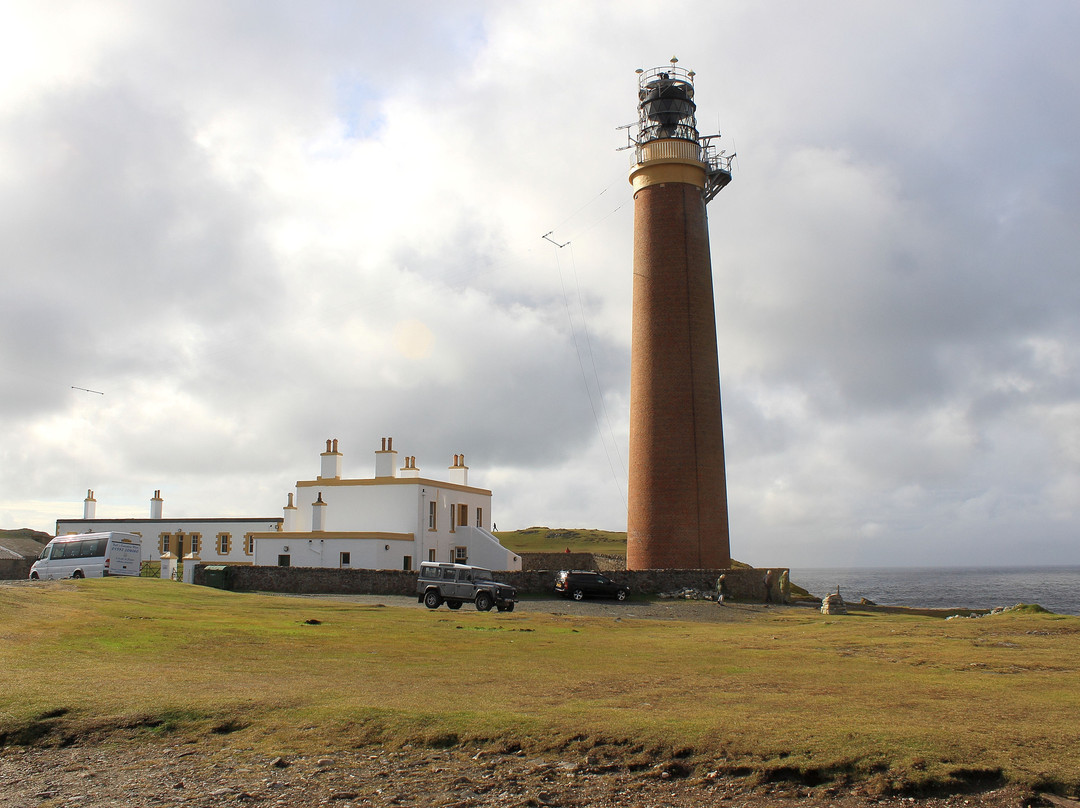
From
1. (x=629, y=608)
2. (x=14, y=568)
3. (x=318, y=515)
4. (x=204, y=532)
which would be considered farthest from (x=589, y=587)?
(x=14, y=568)

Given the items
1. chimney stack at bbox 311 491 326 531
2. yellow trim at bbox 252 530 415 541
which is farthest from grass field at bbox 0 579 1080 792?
chimney stack at bbox 311 491 326 531

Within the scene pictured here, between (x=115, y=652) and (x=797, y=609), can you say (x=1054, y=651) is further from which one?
(x=115, y=652)

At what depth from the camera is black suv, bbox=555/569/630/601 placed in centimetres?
3531

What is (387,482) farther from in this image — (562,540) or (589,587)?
(562,540)

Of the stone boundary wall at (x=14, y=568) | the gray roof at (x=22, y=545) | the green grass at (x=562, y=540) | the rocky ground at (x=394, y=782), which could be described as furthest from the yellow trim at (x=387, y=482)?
the green grass at (x=562, y=540)

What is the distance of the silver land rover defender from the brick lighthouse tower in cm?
941

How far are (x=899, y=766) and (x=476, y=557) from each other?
40611 millimetres

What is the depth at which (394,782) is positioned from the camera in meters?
7.75

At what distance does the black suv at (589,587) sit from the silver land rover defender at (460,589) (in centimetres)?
527

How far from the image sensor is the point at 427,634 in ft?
65.1

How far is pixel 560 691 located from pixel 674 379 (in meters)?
26.4

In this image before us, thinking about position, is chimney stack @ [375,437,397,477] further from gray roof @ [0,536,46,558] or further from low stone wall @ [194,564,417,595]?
gray roof @ [0,536,46,558]

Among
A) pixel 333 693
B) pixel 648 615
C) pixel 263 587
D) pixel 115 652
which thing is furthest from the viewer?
pixel 263 587

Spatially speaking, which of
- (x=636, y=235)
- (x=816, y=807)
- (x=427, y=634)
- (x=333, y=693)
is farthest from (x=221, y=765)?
(x=636, y=235)
